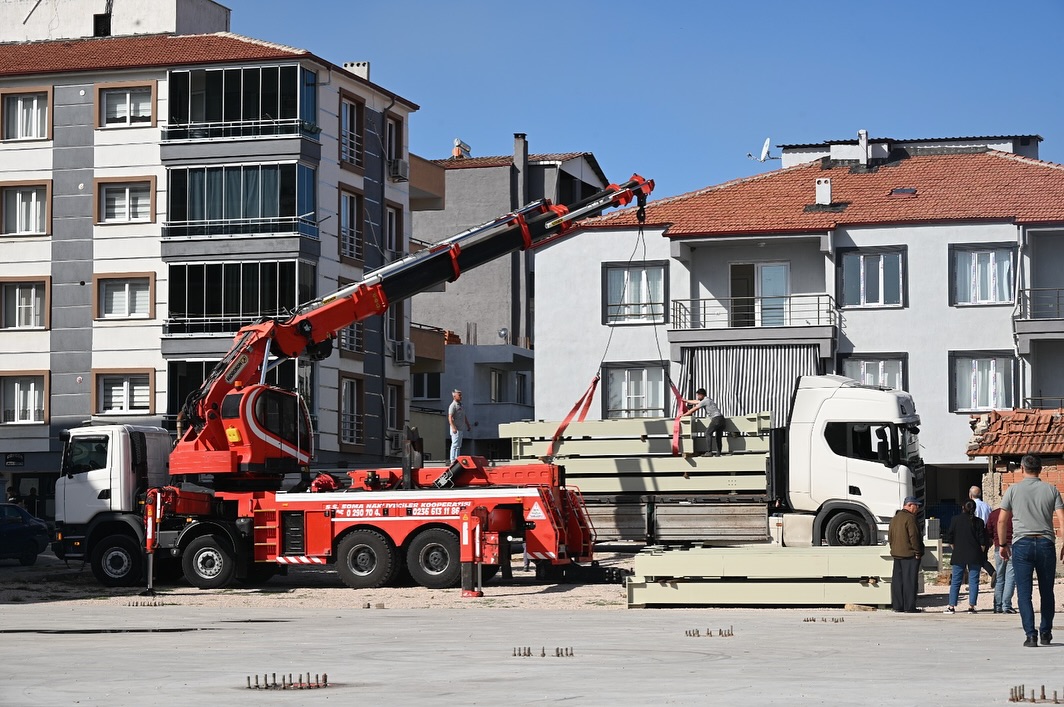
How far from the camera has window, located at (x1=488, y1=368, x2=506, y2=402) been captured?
216 feet

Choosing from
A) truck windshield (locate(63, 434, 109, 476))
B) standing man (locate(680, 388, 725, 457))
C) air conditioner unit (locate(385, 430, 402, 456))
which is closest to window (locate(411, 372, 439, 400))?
air conditioner unit (locate(385, 430, 402, 456))

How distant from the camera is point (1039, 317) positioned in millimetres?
43000

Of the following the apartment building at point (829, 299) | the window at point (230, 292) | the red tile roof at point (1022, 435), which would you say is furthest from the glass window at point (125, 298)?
the red tile roof at point (1022, 435)

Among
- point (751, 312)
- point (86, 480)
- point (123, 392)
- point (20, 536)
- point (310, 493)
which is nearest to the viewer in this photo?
point (310, 493)

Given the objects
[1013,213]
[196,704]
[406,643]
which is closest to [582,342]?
[1013,213]

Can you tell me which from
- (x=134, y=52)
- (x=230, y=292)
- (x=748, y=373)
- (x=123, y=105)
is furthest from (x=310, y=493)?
(x=134, y=52)

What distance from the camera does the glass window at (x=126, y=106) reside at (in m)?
49.6

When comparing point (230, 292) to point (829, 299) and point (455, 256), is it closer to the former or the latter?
point (829, 299)

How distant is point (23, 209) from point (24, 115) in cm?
291

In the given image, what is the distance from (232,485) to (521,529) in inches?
209

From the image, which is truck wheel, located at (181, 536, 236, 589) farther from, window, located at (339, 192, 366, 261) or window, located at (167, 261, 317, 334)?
window, located at (339, 192, 366, 261)

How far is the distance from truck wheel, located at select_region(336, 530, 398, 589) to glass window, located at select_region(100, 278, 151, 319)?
78.3 ft

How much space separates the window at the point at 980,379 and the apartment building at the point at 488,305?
24412 mm

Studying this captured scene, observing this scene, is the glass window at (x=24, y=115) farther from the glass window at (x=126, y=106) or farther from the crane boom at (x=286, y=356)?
the crane boom at (x=286, y=356)
